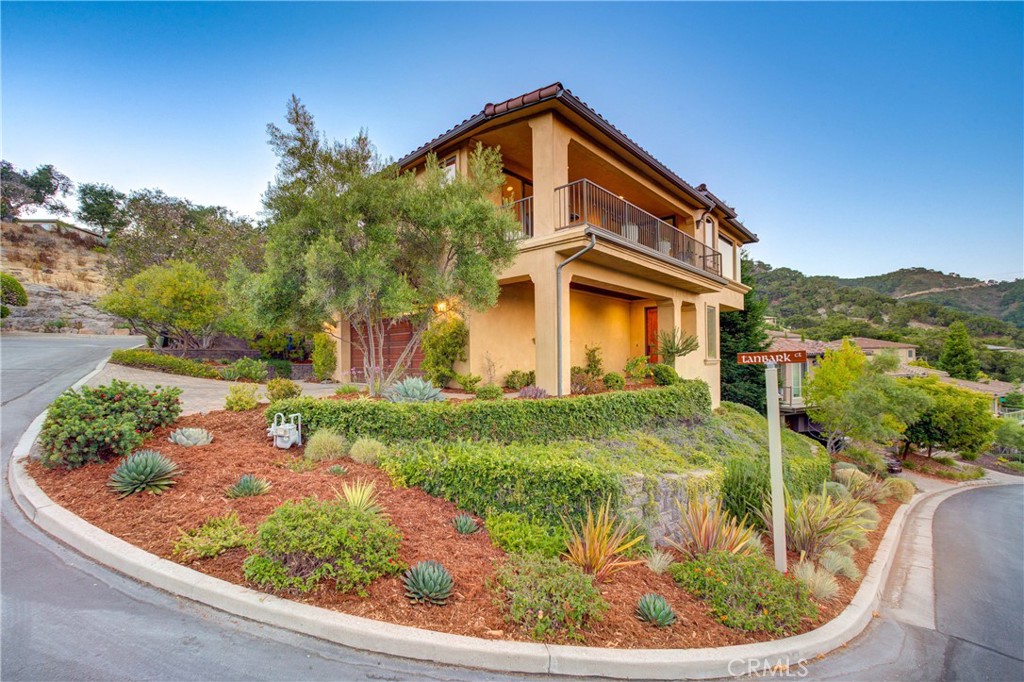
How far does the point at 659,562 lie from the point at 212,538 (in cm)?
439

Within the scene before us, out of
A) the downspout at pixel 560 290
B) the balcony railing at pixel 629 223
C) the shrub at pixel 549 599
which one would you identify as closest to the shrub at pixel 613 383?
the downspout at pixel 560 290

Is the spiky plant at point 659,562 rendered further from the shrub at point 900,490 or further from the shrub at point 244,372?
the shrub at point 244,372

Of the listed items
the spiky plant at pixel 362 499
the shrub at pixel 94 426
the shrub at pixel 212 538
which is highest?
the shrub at pixel 94 426

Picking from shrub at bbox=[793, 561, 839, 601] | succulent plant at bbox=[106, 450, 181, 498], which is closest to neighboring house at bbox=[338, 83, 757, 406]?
shrub at bbox=[793, 561, 839, 601]

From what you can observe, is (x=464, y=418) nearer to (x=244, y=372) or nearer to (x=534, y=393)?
(x=534, y=393)

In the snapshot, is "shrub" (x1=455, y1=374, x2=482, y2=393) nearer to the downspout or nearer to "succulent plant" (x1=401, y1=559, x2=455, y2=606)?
the downspout

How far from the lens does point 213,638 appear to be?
2.73 meters

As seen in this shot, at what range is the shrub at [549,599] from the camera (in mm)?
3041

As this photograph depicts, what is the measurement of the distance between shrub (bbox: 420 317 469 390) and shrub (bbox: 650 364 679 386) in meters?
5.32

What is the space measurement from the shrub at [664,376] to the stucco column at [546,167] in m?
5.03

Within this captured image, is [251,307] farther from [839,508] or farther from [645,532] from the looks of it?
[839,508]

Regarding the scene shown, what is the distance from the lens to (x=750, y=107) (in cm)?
1459

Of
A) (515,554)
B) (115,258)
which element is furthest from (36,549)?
(115,258)

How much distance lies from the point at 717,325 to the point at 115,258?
1311 inches
